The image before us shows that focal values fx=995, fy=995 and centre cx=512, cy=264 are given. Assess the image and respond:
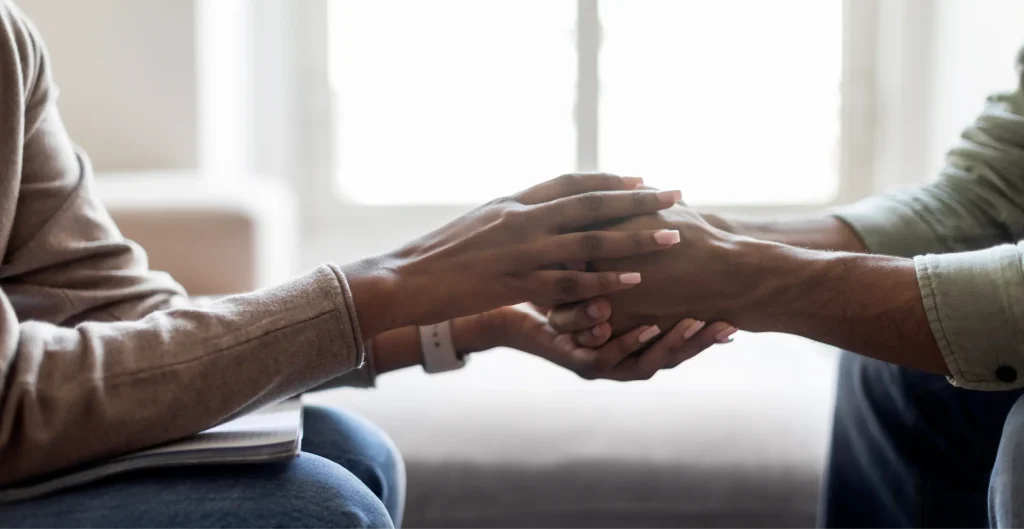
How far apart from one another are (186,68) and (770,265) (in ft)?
4.86

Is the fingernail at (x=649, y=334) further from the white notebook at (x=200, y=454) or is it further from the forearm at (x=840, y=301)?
the white notebook at (x=200, y=454)

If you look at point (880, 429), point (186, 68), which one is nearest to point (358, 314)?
point (880, 429)

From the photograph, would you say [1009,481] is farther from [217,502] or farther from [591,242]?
[217,502]

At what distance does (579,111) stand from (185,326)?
1.88 metres

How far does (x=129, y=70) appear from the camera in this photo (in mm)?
2096

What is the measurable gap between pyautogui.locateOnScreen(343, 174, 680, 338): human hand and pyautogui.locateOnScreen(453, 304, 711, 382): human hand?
0.06 metres

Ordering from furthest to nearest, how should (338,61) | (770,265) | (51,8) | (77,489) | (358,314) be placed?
1. (338,61)
2. (51,8)
3. (770,265)
4. (358,314)
5. (77,489)

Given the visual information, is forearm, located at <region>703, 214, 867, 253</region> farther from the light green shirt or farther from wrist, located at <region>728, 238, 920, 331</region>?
wrist, located at <region>728, 238, 920, 331</region>

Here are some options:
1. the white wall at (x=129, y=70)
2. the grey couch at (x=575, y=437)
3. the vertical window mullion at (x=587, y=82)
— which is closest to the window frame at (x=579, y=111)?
the vertical window mullion at (x=587, y=82)

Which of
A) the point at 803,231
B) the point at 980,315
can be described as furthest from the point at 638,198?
the point at 980,315

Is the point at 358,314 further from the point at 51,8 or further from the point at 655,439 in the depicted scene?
the point at 51,8

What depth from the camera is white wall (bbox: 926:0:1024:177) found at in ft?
6.25

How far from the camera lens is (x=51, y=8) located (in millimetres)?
2082

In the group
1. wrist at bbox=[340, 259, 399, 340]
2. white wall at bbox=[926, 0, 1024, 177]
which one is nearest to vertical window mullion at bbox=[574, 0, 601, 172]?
white wall at bbox=[926, 0, 1024, 177]
